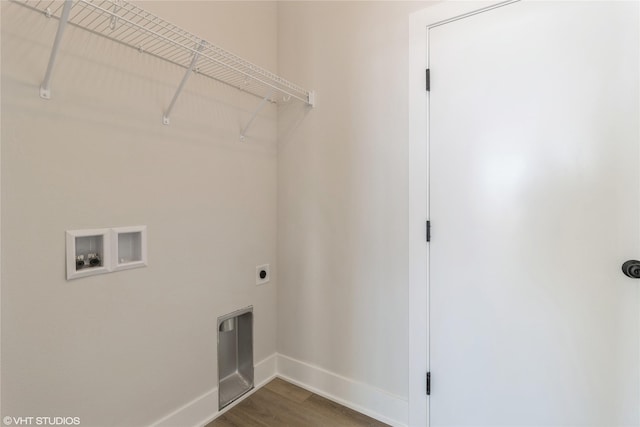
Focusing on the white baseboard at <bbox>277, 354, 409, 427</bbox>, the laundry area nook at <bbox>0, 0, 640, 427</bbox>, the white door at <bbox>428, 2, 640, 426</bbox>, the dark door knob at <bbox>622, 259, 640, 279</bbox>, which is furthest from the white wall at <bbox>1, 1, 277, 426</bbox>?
the dark door knob at <bbox>622, 259, 640, 279</bbox>

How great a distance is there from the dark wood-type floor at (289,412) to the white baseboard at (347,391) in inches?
1.5

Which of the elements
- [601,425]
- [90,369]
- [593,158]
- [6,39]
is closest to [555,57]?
[593,158]

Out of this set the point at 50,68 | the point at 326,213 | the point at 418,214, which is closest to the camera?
the point at 50,68

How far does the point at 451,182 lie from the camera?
144 centimetres

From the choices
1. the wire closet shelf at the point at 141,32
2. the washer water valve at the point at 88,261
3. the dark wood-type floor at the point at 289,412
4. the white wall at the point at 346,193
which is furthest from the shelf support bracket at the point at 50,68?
the dark wood-type floor at the point at 289,412

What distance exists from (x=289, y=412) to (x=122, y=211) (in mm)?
1418

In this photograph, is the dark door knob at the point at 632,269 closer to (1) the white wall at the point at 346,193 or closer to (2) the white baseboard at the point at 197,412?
(1) the white wall at the point at 346,193

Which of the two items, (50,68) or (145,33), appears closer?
(50,68)

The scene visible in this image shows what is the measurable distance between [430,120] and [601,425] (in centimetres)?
145

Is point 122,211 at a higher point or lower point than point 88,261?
higher

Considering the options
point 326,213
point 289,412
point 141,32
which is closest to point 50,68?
point 141,32

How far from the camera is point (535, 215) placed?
1253 millimetres

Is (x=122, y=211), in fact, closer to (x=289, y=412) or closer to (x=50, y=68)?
(x=50, y=68)

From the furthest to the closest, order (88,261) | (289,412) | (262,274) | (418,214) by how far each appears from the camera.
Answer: (262,274) → (289,412) → (418,214) → (88,261)
